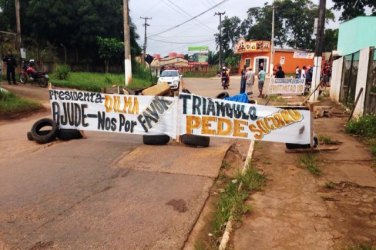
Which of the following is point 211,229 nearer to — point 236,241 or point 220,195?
point 236,241

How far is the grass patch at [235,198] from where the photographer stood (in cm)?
452

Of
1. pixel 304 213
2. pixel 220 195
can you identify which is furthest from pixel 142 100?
pixel 304 213

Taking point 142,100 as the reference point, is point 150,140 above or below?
below

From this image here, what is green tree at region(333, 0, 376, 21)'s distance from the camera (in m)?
32.7

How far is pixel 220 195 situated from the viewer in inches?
216

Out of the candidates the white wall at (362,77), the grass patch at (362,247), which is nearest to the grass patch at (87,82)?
the white wall at (362,77)

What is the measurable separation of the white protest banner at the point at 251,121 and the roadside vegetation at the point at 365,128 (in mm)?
2251

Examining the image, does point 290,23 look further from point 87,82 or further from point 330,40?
point 87,82

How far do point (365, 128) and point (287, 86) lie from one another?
11943 millimetres

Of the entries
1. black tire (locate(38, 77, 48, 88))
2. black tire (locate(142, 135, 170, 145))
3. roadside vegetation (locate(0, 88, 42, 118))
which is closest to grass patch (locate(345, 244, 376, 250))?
black tire (locate(142, 135, 170, 145))

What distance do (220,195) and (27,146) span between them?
4770 mm

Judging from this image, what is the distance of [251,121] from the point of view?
7246 mm

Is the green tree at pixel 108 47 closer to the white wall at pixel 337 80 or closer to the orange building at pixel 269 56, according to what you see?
the white wall at pixel 337 80

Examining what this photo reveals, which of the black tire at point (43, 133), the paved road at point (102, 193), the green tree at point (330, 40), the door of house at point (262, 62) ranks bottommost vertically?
the paved road at point (102, 193)
